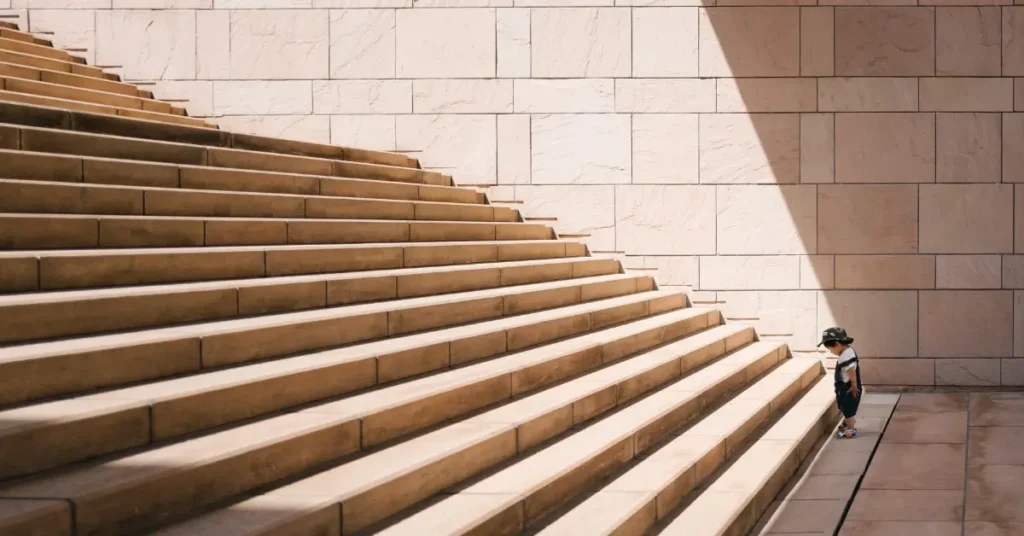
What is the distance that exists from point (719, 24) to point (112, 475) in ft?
35.7

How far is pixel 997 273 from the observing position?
12586 mm

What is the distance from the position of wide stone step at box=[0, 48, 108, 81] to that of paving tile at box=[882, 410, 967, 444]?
907 centimetres

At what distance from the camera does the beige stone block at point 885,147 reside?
12648mm

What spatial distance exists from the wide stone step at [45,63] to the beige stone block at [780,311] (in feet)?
26.2

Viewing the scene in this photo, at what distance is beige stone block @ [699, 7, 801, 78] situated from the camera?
42.1ft

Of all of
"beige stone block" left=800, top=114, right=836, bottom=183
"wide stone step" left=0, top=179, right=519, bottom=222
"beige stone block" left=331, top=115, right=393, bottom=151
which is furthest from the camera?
"beige stone block" left=331, top=115, right=393, bottom=151

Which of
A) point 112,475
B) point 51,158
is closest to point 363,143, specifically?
point 51,158

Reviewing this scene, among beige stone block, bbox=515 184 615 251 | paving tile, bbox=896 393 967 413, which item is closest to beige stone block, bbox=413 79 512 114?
beige stone block, bbox=515 184 615 251

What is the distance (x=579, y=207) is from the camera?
12945 millimetres

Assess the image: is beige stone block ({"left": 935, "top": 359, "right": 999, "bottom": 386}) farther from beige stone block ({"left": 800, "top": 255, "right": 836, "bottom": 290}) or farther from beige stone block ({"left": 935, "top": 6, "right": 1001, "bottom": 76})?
beige stone block ({"left": 935, "top": 6, "right": 1001, "bottom": 76})

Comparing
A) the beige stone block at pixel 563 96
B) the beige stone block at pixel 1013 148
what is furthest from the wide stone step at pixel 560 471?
the beige stone block at pixel 1013 148

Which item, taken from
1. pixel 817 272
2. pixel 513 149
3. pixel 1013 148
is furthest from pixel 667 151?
pixel 1013 148

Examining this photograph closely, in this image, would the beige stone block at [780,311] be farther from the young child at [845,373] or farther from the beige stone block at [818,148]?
the young child at [845,373]

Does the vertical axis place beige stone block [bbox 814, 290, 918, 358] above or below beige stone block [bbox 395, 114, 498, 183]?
below
